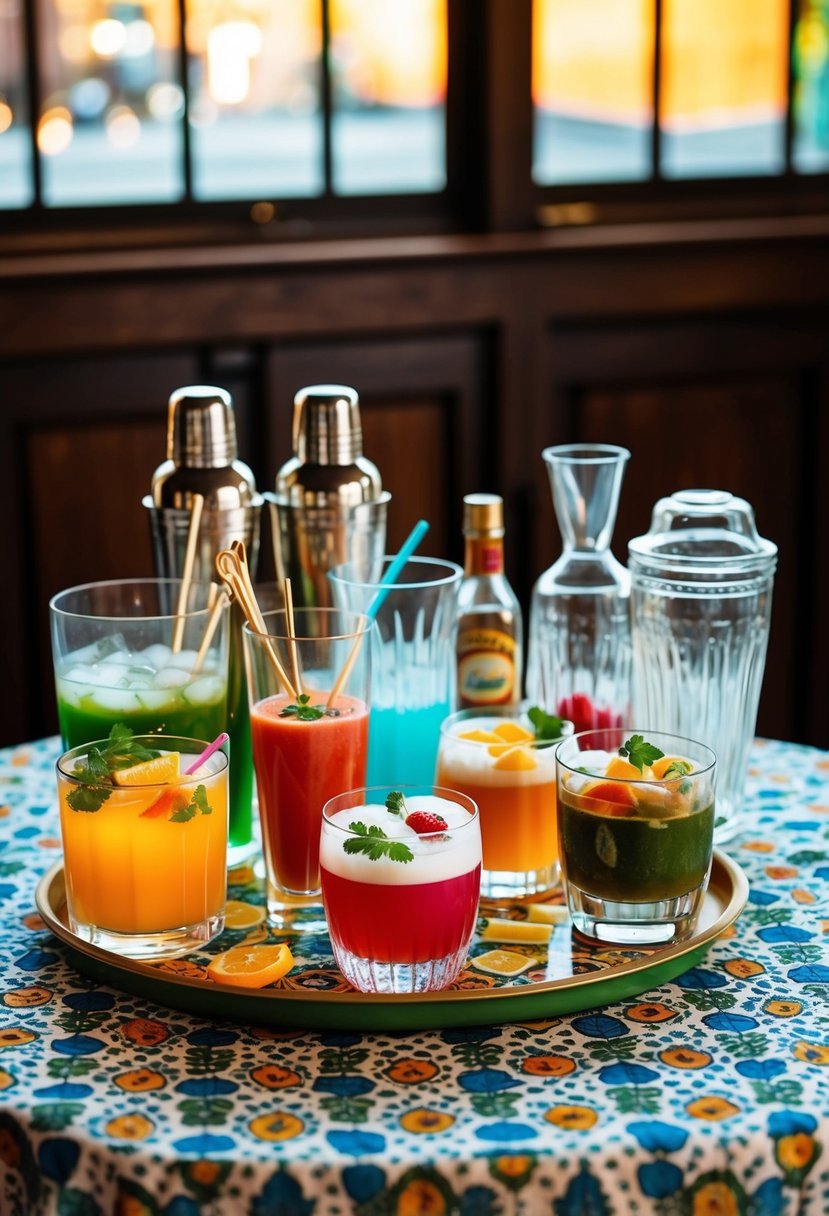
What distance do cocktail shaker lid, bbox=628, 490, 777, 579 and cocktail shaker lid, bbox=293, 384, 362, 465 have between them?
30cm

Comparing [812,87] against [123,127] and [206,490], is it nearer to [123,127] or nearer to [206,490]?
[123,127]

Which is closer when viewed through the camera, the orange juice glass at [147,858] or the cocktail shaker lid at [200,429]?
the orange juice glass at [147,858]

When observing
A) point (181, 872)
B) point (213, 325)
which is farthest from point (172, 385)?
point (181, 872)

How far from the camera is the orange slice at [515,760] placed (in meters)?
1.33

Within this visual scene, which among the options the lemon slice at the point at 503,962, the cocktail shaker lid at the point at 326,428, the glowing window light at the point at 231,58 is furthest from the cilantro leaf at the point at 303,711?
the glowing window light at the point at 231,58

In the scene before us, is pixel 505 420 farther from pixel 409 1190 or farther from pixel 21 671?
pixel 409 1190

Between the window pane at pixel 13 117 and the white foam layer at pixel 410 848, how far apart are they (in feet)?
6.95

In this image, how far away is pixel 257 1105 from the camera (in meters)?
1.00

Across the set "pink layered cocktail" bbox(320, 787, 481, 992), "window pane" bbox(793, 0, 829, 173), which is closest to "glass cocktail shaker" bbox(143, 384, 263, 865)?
"pink layered cocktail" bbox(320, 787, 481, 992)

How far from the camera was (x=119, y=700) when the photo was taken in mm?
1323

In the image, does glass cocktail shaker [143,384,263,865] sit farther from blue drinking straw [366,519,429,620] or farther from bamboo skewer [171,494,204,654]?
blue drinking straw [366,519,429,620]

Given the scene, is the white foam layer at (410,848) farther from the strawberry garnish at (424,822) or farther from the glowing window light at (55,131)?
the glowing window light at (55,131)

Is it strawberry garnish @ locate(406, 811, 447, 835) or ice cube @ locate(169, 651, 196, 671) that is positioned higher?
ice cube @ locate(169, 651, 196, 671)

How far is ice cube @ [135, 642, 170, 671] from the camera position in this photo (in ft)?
4.39
